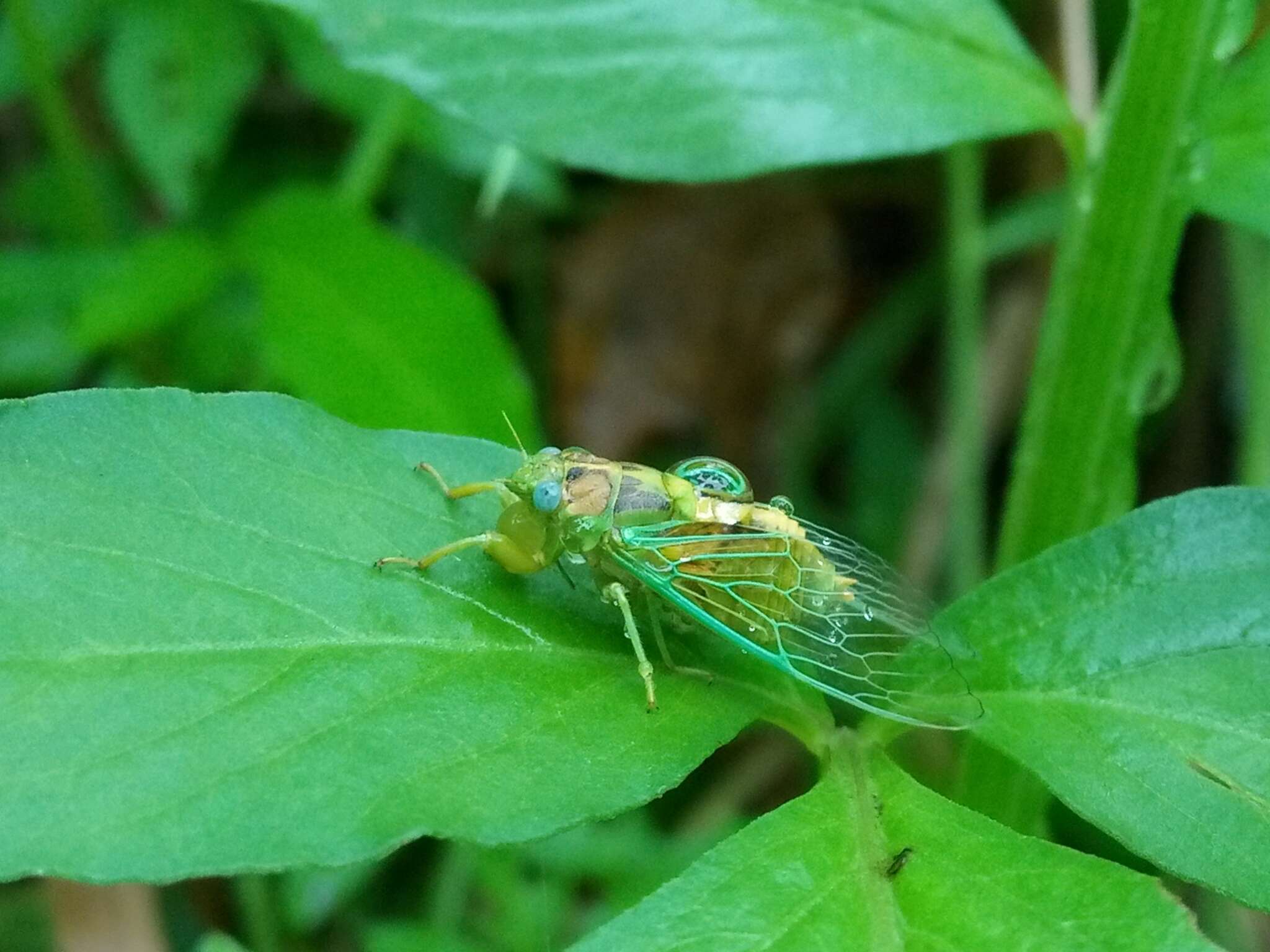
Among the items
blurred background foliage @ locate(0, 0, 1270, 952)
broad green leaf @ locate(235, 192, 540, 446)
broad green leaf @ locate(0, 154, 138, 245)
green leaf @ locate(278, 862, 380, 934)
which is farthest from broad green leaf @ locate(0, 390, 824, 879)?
broad green leaf @ locate(0, 154, 138, 245)

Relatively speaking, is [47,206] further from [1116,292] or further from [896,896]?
[896,896]

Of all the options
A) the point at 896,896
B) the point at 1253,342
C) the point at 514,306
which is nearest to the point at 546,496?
the point at 896,896

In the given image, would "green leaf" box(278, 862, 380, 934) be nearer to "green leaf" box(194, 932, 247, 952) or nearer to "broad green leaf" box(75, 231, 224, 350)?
"green leaf" box(194, 932, 247, 952)

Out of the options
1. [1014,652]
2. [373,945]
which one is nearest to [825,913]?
[1014,652]

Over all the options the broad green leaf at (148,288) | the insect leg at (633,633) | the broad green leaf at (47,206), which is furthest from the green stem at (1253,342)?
the broad green leaf at (47,206)

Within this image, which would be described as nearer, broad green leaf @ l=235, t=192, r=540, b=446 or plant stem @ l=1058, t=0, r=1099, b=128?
plant stem @ l=1058, t=0, r=1099, b=128

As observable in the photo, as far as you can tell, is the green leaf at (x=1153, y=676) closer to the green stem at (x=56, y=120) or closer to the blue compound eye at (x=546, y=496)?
the blue compound eye at (x=546, y=496)

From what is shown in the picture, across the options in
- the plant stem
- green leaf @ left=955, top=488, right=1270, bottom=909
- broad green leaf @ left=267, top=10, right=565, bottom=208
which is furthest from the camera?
broad green leaf @ left=267, top=10, right=565, bottom=208
